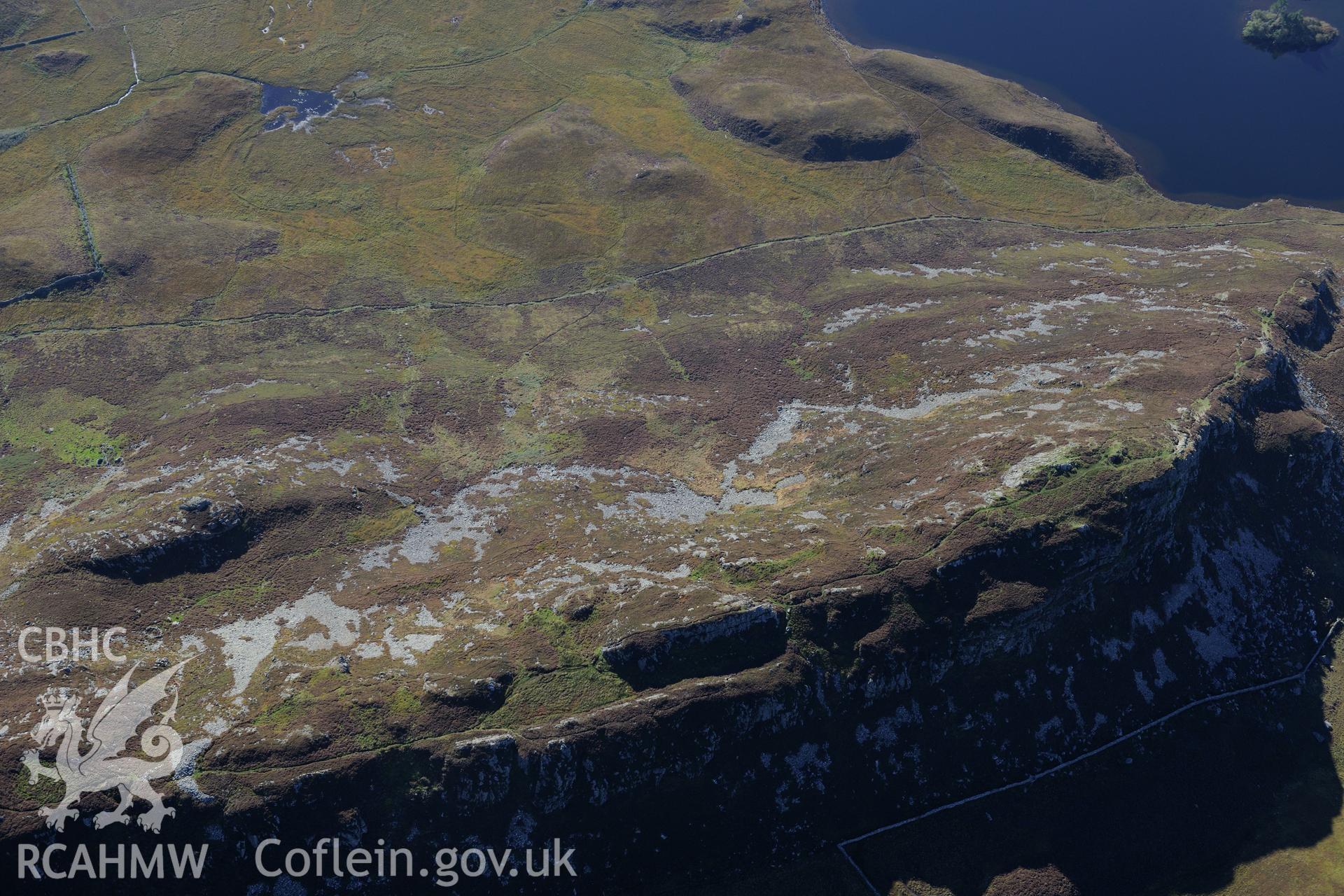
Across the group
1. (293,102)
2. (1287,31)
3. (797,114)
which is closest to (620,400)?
(797,114)

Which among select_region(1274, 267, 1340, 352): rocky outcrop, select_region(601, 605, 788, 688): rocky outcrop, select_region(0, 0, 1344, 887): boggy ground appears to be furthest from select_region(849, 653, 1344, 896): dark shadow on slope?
select_region(1274, 267, 1340, 352): rocky outcrop

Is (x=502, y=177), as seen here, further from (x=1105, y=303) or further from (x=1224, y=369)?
(x=1224, y=369)

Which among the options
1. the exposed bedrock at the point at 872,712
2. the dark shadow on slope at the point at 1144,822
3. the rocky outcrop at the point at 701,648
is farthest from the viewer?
the rocky outcrop at the point at 701,648

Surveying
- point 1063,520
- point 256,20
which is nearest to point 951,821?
point 1063,520

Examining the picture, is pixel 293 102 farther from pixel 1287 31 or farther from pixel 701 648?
pixel 1287 31

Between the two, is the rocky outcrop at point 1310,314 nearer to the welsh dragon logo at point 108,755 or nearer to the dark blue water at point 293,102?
the welsh dragon logo at point 108,755

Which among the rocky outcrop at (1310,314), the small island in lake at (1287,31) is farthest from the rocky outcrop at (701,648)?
the small island in lake at (1287,31)
